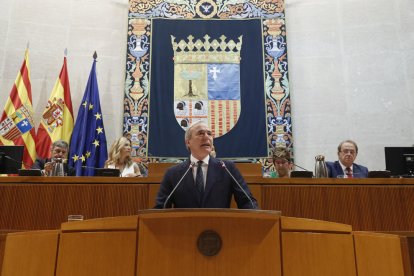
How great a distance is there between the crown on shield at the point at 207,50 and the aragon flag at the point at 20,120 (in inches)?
87.0

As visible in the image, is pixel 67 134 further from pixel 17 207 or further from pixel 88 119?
pixel 17 207

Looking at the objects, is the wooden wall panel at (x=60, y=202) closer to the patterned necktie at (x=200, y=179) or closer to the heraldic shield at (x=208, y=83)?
the patterned necktie at (x=200, y=179)

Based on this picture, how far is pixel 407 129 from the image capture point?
5.76m

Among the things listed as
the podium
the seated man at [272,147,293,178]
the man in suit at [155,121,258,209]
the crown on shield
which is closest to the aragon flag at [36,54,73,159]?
the crown on shield

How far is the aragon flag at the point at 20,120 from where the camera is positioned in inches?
209

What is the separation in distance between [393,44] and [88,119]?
4.68 m

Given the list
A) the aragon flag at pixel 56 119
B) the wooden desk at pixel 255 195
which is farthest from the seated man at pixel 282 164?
the aragon flag at pixel 56 119

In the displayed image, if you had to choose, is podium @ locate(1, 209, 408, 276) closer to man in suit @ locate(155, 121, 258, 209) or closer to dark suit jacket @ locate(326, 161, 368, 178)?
man in suit @ locate(155, 121, 258, 209)

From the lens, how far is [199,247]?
156 cm

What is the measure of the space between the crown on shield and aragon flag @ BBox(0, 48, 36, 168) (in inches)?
87.0

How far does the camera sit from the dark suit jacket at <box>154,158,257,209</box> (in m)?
2.52

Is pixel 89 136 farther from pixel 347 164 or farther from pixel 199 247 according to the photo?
pixel 199 247

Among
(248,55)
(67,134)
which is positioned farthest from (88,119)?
(248,55)

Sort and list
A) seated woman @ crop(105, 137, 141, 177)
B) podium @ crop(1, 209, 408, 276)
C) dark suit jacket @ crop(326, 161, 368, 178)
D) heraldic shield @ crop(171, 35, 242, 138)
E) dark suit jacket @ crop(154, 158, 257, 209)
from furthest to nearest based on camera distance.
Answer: heraldic shield @ crop(171, 35, 242, 138) < seated woman @ crop(105, 137, 141, 177) < dark suit jacket @ crop(326, 161, 368, 178) < dark suit jacket @ crop(154, 158, 257, 209) < podium @ crop(1, 209, 408, 276)
